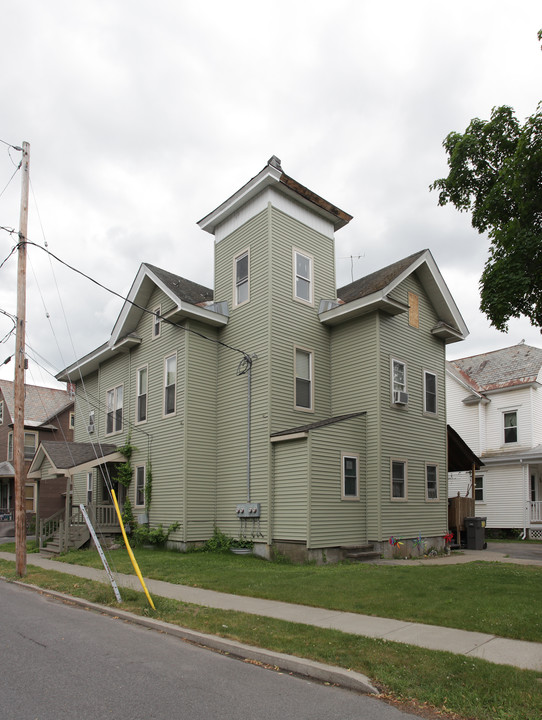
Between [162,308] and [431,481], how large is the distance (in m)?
10.8

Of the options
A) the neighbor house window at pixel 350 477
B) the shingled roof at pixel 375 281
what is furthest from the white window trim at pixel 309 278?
the neighbor house window at pixel 350 477

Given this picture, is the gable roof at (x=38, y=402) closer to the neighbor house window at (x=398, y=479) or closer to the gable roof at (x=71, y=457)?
the gable roof at (x=71, y=457)

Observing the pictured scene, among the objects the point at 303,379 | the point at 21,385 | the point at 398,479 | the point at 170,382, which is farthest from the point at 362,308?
the point at 21,385

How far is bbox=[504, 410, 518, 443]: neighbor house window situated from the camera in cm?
2927

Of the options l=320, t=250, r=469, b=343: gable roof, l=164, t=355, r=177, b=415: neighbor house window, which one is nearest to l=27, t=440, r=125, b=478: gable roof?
l=164, t=355, r=177, b=415: neighbor house window

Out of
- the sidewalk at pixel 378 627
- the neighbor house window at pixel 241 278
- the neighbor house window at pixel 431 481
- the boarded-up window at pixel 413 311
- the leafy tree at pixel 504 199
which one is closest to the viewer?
the sidewalk at pixel 378 627

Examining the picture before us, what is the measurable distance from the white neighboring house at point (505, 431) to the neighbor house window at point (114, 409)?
1718 cm

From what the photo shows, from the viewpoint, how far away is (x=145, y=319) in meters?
21.8

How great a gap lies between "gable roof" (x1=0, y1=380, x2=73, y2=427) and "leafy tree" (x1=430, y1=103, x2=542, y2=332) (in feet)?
108

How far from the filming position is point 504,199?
1088 cm

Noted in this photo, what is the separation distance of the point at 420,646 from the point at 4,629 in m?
5.81

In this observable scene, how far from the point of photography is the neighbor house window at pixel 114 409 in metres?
23.1

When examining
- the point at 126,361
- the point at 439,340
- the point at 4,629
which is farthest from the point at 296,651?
the point at 126,361

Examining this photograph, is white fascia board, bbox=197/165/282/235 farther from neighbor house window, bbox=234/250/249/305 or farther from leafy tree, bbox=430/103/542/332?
leafy tree, bbox=430/103/542/332
